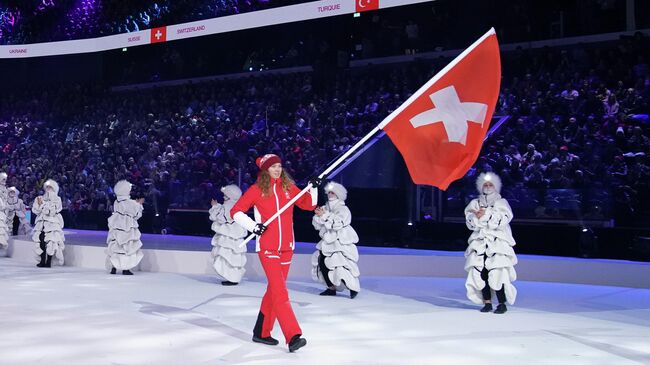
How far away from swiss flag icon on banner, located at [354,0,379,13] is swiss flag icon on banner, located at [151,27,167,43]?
6875 mm

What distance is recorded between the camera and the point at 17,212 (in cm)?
1547

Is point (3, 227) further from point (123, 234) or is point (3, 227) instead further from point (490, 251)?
point (490, 251)

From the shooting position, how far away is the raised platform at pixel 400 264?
393 inches

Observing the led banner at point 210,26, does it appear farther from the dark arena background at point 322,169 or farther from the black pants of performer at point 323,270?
the black pants of performer at point 323,270

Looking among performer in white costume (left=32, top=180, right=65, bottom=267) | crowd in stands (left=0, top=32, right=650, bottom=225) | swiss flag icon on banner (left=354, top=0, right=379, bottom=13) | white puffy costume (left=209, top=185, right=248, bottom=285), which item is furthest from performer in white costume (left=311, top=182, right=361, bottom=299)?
swiss flag icon on banner (left=354, top=0, right=379, bottom=13)

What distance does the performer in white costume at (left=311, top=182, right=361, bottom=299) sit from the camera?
8.72 metres

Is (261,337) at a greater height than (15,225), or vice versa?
(15,225)

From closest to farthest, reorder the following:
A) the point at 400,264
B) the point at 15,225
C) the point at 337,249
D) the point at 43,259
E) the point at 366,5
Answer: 1. the point at 337,249
2. the point at 400,264
3. the point at 43,259
4. the point at 15,225
5. the point at 366,5

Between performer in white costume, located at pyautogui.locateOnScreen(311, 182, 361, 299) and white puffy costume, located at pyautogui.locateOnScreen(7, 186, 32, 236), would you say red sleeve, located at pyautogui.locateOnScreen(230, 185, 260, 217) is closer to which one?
performer in white costume, located at pyautogui.locateOnScreen(311, 182, 361, 299)

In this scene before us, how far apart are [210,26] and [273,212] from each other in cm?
1532

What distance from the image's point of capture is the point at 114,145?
21.0 m

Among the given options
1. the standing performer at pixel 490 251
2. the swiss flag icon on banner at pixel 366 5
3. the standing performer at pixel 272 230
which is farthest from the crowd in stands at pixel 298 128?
the standing performer at pixel 272 230

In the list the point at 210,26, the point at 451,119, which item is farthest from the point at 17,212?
the point at 451,119

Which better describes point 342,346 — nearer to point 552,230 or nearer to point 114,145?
point 552,230
